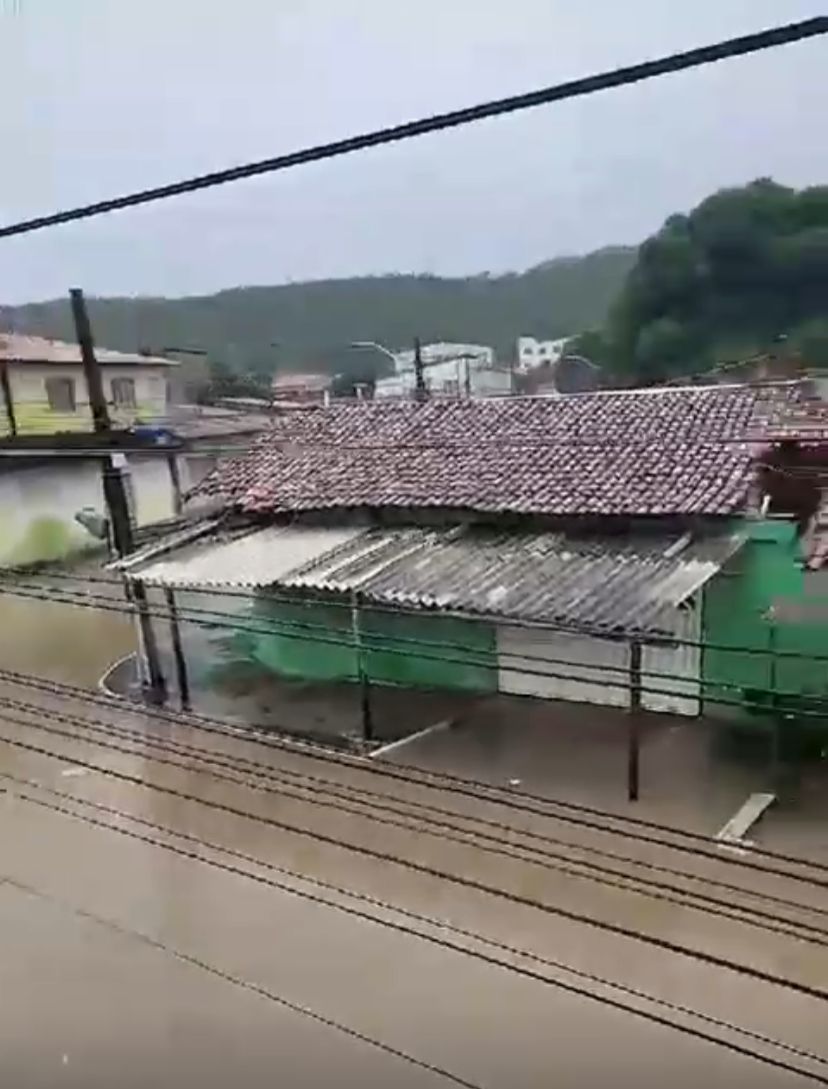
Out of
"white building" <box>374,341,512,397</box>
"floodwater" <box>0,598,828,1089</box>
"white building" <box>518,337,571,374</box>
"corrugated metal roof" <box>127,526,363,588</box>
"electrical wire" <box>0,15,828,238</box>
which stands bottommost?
"floodwater" <box>0,598,828,1089</box>

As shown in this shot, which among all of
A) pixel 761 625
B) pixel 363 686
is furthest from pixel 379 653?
pixel 761 625

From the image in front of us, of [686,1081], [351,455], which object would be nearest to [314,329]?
[686,1081]

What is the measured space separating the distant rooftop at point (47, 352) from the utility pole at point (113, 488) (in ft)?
0.39

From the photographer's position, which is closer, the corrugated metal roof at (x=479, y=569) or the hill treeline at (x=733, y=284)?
the hill treeline at (x=733, y=284)

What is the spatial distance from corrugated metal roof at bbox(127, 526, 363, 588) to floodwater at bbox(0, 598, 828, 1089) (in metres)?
1.48

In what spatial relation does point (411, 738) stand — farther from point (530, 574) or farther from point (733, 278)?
point (733, 278)

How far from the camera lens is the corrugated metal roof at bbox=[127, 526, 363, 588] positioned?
6.83m

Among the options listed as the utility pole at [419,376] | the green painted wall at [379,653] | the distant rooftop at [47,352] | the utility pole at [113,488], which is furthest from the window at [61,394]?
the utility pole at [419,376]

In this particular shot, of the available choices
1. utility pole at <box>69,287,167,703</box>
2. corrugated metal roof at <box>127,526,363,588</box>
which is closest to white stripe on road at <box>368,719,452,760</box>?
corrugated metal roof at <box>127,526,363,588</box>

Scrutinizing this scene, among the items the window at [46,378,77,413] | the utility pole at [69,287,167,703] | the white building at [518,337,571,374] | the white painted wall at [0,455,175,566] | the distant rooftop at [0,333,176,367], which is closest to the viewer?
the white building at [518,337,571,374]

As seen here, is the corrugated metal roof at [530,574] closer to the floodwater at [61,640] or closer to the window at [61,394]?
the floodwater at [61,640]

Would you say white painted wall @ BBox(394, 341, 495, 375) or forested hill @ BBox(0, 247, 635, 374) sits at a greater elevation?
forested hill @ BBox(0, 247, 635, 374)

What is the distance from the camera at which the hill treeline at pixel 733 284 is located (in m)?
2.81

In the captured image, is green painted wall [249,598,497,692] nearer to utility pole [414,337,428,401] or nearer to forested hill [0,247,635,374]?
utility pole [414,337,428,401]
